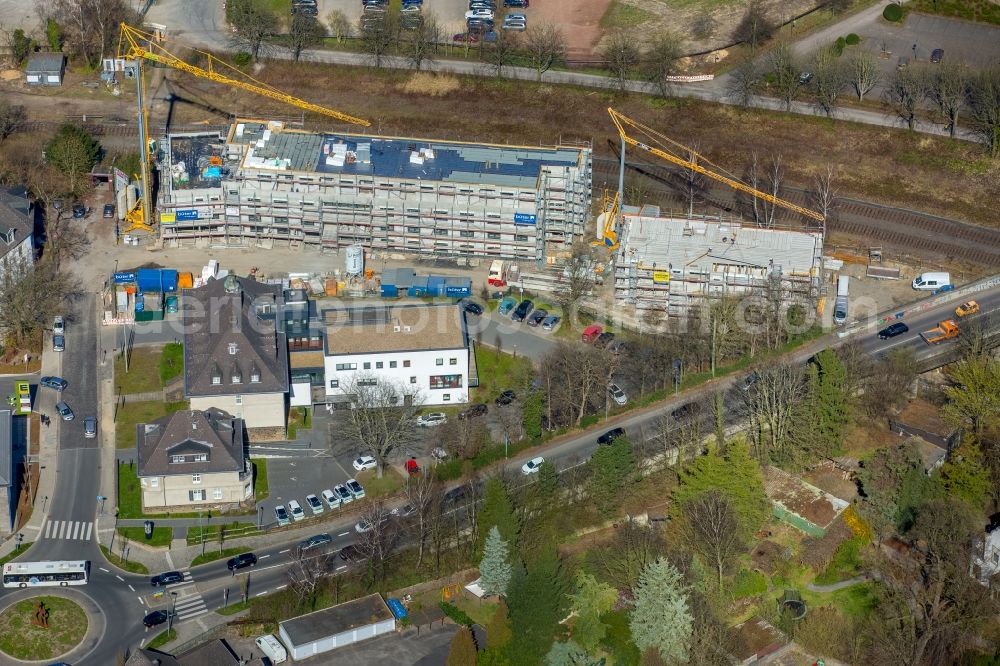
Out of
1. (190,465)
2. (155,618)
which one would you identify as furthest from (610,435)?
(155,618)

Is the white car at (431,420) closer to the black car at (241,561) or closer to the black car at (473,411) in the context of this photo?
the black car at (473,411)

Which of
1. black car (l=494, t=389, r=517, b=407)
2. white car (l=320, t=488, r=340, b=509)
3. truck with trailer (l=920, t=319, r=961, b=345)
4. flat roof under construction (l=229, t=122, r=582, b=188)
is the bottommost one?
white car (l=320, t=488, r=340, b=509)

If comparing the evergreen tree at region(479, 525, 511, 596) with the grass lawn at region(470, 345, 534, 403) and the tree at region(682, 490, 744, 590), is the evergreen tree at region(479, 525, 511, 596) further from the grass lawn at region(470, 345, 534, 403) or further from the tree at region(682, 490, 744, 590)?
the grass lawn at region(470, 345, 534, 403)

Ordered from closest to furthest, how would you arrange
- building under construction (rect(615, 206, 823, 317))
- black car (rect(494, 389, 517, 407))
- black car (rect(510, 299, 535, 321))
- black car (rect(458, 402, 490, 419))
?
black car (rect(458, 402, 490, 419))
black car (rect(494, 389, 517, 407))
building under construction (rect(615, 206, 823, 317))
black car (rect(510, 299, 535, 321))

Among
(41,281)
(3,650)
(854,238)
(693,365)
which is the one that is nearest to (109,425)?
(41,281)

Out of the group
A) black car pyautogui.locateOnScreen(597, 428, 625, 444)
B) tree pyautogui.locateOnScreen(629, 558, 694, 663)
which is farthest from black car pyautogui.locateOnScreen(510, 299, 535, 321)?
tree pyautogui.locateOnScreen(629, 558, 694, 663)

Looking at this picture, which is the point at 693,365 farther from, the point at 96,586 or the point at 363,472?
the point at 96,586
